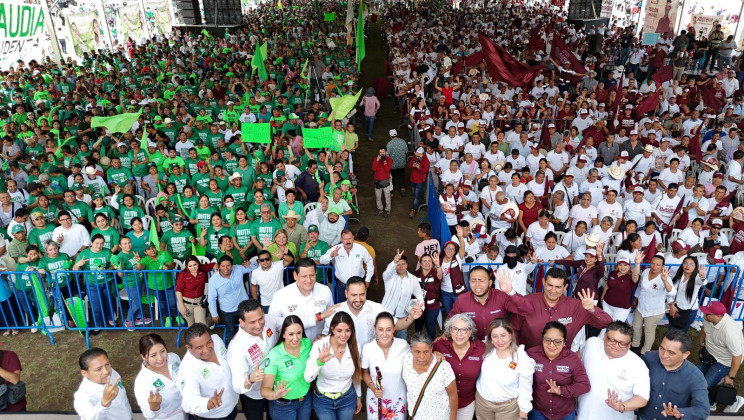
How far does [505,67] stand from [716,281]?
7594 millimetres

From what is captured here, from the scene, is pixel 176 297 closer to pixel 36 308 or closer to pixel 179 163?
pixel 36 308

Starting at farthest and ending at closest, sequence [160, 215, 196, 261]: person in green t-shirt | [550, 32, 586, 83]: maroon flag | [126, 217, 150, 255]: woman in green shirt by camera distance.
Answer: [550, 32, 586, 83]: maroon flag → [160, 215, 196, 261]: person in green t-shirt → [126, 217, 150, 255]: woman in green shirt

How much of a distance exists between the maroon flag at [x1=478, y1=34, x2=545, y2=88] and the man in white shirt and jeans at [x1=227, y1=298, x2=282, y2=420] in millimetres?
10050

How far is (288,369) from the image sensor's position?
14.0ft

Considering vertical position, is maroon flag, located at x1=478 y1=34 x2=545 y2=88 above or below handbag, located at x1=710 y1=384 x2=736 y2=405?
above

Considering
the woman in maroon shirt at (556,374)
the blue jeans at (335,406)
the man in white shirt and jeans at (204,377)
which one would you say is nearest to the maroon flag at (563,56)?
the woman in maroon shirt at (556,374)

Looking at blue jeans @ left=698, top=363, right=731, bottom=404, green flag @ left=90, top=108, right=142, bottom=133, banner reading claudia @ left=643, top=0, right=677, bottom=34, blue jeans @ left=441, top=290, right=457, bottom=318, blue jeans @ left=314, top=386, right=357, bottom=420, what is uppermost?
banner reading claudia @ left=643, top=0, right=677, bottom=34

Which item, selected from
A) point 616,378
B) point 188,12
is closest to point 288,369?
point 616,378

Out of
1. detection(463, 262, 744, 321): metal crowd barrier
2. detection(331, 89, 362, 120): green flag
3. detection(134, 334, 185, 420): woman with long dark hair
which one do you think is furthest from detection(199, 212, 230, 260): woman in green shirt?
detection(331, 89, 362, 120): green flag

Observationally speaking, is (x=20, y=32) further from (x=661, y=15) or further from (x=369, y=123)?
(x=661, y=15)

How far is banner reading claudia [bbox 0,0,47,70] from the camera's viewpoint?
1738 centimetres

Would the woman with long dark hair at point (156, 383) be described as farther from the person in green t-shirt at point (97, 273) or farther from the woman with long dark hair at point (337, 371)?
the person in green t-shirt at point (97, 273)

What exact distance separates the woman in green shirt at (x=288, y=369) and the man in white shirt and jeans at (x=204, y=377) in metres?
0.41

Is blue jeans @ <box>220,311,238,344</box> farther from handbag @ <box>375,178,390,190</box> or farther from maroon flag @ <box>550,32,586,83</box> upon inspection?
maroon flag @ <box>550,32,586,83</box>
